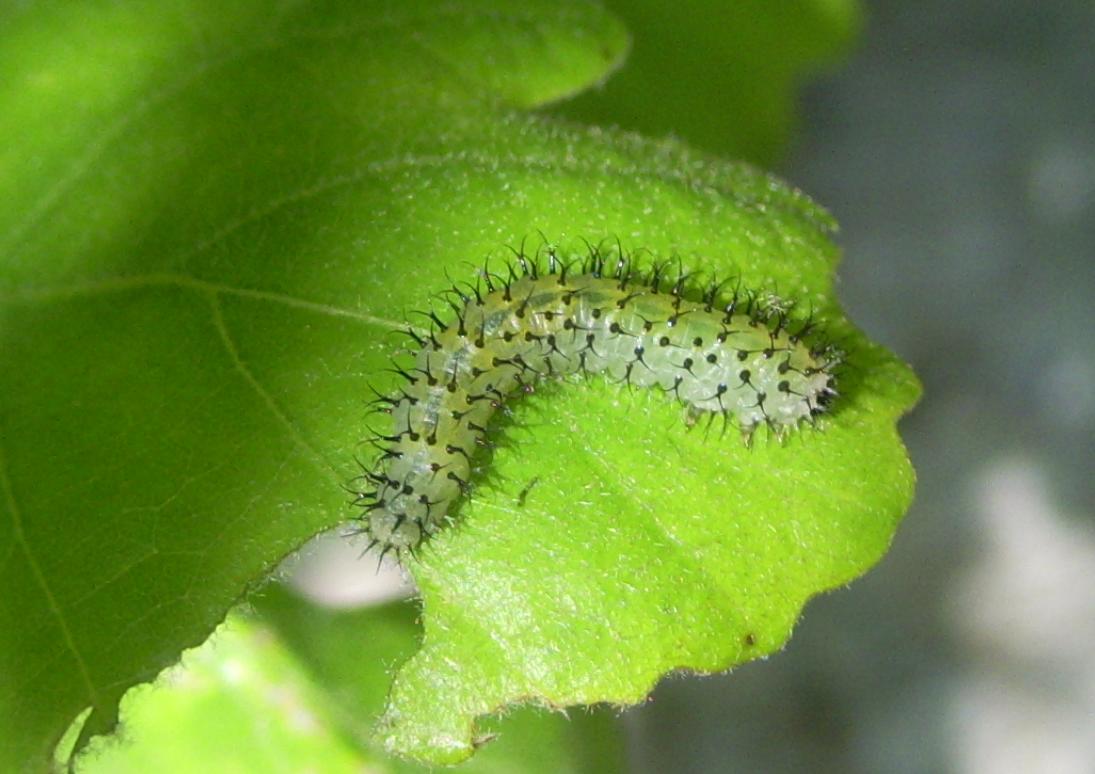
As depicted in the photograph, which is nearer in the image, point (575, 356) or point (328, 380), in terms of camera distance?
point (328, 380)

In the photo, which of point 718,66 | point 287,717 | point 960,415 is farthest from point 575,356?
point 960,415

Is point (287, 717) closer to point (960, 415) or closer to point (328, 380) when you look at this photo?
point (328, 380)

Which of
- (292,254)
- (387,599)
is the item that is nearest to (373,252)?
(292,254)

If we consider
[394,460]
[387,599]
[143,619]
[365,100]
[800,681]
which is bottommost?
[800,681]

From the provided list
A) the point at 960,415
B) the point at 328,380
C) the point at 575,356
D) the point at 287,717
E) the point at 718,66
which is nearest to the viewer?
the point at 328,380

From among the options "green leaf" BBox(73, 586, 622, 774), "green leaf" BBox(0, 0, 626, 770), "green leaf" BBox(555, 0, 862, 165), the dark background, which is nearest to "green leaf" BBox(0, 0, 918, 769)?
"green leaf" BBox(0, 0, 626, 770)

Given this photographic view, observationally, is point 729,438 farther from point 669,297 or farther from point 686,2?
point 686,2

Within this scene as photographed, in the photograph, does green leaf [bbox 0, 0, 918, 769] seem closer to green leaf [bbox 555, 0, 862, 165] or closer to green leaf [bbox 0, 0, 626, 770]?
green leaf [bbox 0, 0, 626, 770]

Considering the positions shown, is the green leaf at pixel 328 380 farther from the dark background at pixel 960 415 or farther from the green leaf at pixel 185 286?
the dark background at pixel 960 415
